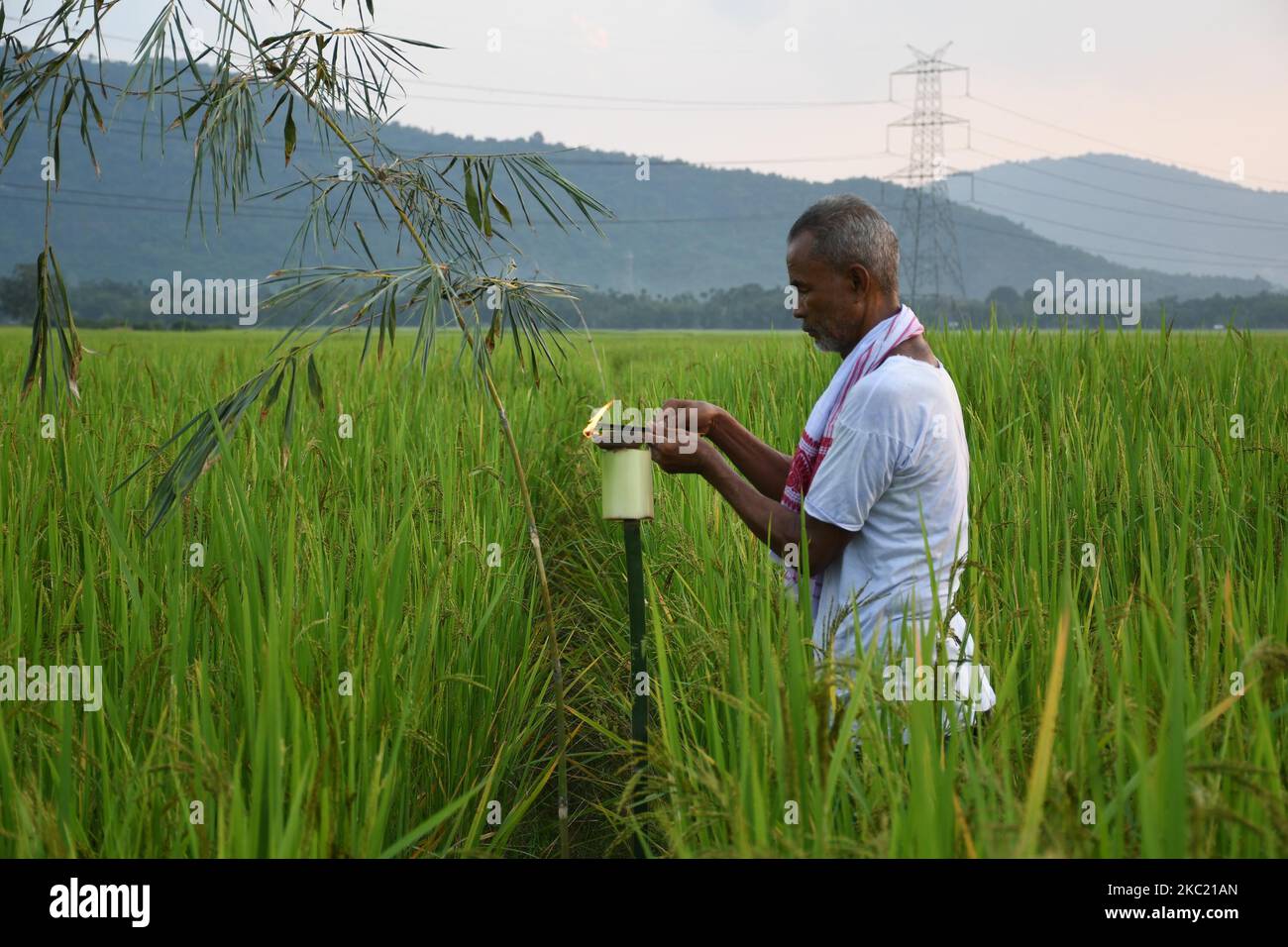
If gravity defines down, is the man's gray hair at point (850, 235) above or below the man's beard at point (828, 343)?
above

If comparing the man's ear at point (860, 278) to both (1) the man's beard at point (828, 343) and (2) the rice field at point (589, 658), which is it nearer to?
(1) the man's beard at point (828, 343)

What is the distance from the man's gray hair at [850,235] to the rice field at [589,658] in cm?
58

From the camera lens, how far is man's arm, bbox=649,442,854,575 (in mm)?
2113

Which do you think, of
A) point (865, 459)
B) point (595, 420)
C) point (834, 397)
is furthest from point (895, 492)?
point (595, 420)

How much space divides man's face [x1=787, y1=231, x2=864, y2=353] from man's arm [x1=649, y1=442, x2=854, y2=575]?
0.38 m

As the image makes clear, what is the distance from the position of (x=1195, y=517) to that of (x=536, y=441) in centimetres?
287

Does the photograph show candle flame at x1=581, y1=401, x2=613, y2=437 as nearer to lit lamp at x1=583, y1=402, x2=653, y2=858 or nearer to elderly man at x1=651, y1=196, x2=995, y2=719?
lit lamp at x1=583, y1=402, x2=653, y2=858

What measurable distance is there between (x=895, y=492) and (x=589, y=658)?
5.42 ft

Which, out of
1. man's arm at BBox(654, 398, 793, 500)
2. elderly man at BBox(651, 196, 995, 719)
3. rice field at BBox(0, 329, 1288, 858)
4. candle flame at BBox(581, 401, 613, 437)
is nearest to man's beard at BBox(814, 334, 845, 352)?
elderly man at BBox(651, 196, 995, 719)

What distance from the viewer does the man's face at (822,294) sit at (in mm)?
2178

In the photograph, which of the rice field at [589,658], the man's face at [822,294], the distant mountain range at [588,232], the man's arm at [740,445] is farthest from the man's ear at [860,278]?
the distant mountain range at [588,232]

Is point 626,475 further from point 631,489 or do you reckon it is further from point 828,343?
point 828,343
